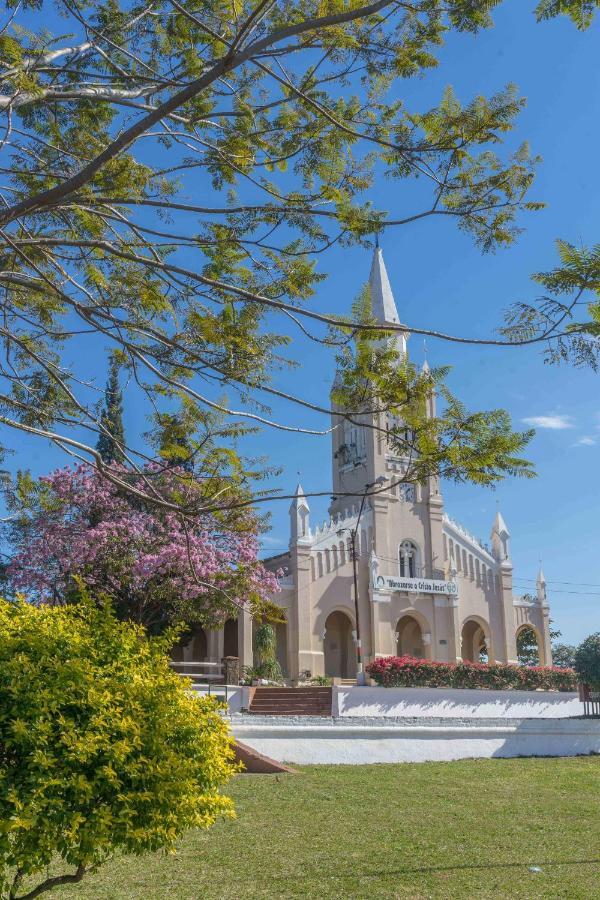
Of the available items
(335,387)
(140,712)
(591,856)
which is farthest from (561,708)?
(140,712)

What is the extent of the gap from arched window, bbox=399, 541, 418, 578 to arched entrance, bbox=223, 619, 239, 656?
6.51 meters

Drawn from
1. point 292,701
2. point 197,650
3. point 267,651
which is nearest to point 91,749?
point 292,701

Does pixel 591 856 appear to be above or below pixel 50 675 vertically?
below

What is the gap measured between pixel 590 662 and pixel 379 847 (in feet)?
73.9

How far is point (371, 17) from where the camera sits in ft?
22.1

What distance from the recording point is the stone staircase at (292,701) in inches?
800

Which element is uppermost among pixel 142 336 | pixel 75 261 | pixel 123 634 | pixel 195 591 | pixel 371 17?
pixel 371 17

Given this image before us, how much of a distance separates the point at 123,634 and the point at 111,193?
364 cm

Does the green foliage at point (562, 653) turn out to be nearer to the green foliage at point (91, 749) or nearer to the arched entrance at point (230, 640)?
the arched entrance at point (230, 640)

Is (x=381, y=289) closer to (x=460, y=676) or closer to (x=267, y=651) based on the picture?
(x=267, y=651)

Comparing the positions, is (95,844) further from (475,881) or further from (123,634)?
(475,881)

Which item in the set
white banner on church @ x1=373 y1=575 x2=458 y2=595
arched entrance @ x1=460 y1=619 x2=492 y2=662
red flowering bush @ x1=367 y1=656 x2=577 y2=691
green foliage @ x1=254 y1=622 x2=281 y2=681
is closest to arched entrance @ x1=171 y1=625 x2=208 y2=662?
green foliage @ x1=254 y1=622 x2=281 y2=681

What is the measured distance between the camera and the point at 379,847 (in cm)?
737

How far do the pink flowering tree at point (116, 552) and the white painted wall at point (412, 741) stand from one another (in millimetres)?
5450
